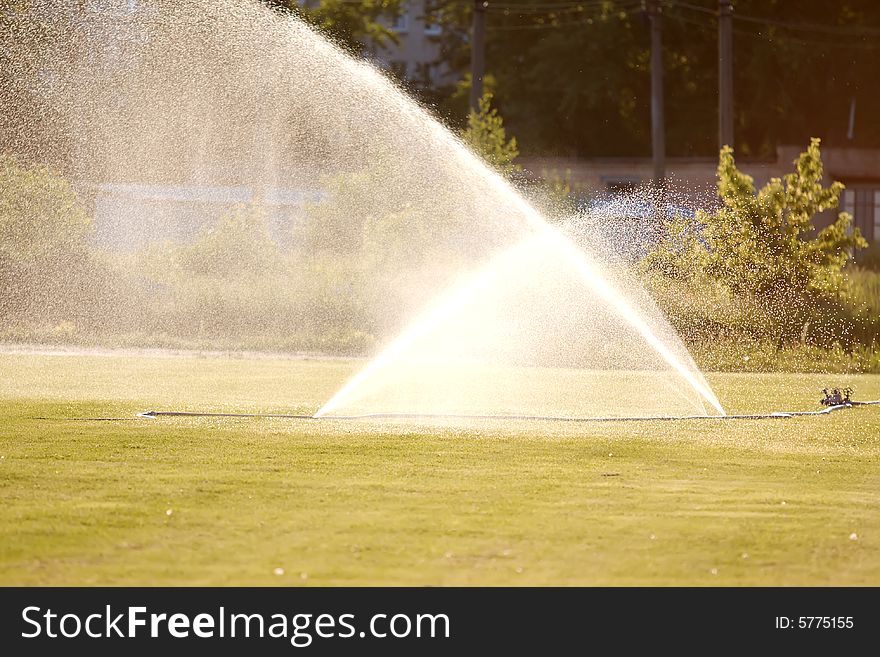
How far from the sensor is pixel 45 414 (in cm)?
1366

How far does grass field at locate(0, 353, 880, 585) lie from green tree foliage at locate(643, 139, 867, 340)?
30.8ft

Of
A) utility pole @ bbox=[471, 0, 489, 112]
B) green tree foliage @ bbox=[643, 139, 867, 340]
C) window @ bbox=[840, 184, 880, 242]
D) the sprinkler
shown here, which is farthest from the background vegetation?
the sprinkler

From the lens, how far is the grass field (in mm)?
7266

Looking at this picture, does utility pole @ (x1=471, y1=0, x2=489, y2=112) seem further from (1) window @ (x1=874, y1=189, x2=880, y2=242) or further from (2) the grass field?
(2) the grass field

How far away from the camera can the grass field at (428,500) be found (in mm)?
7266

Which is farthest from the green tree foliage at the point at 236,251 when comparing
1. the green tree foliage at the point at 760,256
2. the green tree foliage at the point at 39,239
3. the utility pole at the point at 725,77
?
the utility pole at the point at 725,77

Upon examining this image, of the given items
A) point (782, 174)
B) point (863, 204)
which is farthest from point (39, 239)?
point (863, 204)

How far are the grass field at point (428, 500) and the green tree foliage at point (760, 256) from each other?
30.8 ft

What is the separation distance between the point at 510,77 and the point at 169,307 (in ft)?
102

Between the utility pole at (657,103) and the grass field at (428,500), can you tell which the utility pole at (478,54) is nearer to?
the utility pole at (657,103)

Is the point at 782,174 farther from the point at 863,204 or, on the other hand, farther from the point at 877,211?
the point at 877,211

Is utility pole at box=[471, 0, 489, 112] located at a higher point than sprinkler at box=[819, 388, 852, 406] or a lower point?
higher
